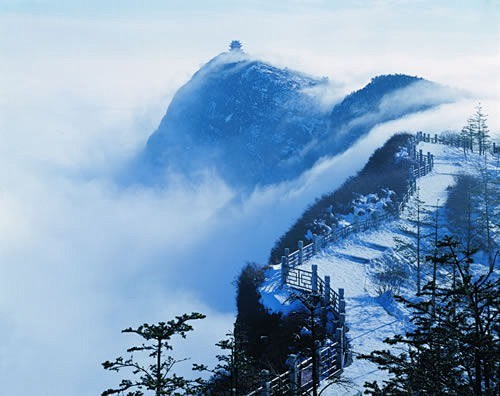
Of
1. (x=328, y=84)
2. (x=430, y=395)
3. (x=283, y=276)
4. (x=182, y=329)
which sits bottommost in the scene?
(x=430, y=395)

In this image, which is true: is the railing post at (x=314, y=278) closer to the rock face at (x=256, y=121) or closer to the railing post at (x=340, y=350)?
the railing post at (x=340, y=350)

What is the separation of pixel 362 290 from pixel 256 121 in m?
86.0

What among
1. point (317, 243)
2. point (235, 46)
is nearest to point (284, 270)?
point (317, 243)

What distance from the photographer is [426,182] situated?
41875 mm

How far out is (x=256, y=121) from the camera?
108 metres

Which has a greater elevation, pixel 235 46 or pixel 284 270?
pixel 235 46

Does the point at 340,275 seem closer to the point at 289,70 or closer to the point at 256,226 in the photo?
the point at 256,226

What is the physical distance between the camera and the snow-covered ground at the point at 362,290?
1797 cm

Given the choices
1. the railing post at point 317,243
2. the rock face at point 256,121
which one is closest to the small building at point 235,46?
the rock face at point 256,121

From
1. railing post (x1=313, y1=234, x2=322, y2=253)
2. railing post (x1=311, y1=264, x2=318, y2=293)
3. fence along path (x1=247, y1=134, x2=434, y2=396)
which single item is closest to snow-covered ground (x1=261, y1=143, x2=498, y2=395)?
railing post (x1=313, y1=234, x2=322, y2=253)

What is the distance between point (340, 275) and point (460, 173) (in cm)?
2341

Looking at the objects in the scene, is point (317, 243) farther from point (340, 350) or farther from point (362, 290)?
point (340, 350)

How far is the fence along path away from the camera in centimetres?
1473

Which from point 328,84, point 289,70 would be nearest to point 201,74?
point 289,70
